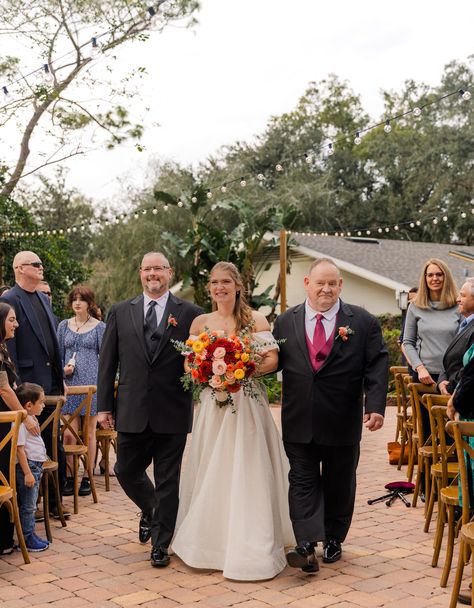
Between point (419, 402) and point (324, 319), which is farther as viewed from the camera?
point (419, 402)

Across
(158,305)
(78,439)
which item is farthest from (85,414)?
(158,305)

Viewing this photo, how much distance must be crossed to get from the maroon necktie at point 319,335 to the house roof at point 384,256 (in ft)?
48.4

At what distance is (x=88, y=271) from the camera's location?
19.3m

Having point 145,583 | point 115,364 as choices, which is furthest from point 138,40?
point 145,583

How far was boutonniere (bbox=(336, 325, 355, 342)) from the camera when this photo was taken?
16.9ft

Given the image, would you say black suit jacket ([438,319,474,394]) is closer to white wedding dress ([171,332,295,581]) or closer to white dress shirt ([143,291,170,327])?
white wedding dress ([171,332,295,581])

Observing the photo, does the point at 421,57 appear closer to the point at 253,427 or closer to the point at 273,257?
the point at 273,257

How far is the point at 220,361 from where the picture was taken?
4914 millimetres

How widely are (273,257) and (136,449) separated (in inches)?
758

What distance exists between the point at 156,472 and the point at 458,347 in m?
2.31

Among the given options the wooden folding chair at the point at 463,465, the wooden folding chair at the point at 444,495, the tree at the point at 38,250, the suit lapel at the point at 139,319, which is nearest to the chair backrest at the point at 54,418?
the suit lapel at the point at 139,319

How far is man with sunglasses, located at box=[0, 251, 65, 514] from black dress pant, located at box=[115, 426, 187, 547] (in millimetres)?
1328

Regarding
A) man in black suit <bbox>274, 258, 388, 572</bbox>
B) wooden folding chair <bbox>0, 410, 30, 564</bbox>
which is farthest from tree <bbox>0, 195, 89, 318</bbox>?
man in black suit <bbox>274, 258, 388, 572</bbox>

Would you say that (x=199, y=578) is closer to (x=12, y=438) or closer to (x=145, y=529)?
(x=145, y=529)
